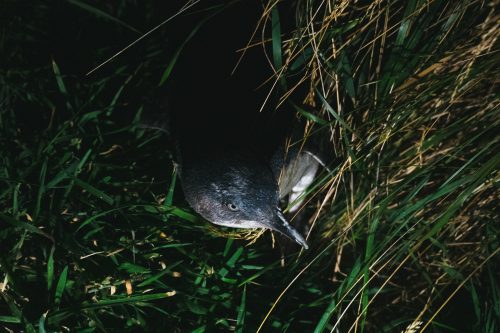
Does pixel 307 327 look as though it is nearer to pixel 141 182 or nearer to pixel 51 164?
pixel 141 182

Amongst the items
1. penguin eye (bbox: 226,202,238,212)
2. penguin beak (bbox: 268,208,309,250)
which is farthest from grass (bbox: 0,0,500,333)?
penguin eye (bbox: 226,202,238,212)

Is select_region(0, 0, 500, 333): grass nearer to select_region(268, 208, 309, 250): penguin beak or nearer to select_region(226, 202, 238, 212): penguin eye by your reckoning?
select_region(268, 208, 309, 250): penguin beak

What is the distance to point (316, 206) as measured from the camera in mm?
2508

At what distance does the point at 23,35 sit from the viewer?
2.93 metres

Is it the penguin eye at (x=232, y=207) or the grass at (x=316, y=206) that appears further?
the penguin eye at (x=232, y=207)

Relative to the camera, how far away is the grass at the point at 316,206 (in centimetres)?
198

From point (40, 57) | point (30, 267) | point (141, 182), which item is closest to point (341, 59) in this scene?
point (141, 182)

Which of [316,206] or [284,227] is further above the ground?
[284,227]

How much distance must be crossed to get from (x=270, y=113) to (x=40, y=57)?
146 centimetres

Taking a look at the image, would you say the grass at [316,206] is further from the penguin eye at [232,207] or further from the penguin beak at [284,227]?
the penguin eye at [232,207]

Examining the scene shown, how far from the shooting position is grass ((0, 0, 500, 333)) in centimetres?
198

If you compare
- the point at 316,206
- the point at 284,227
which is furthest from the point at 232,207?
the point at 316,206

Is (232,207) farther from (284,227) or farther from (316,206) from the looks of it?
(316,206)

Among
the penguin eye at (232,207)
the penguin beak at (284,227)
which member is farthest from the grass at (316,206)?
the penguin eye at (232,207)
